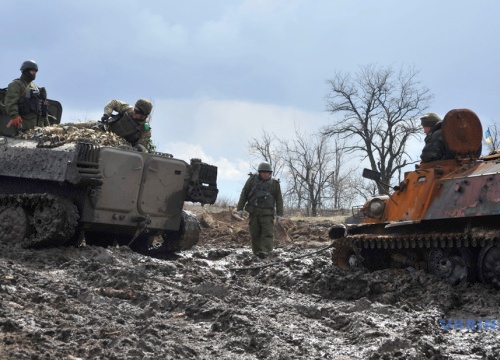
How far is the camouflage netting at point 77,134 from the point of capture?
11.1 meters

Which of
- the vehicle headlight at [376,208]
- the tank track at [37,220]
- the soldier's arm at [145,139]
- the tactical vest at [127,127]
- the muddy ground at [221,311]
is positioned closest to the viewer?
the muddy ground at [221,311]

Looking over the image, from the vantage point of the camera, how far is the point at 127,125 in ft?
39.5

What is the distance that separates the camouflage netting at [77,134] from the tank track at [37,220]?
99 cm

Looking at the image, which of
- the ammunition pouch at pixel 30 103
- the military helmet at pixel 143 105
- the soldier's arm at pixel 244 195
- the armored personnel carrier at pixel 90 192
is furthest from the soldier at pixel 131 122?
the soldier's arm at pixel 244 195

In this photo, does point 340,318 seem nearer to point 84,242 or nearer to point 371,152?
point 84,242

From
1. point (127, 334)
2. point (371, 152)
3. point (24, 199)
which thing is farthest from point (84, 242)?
point (371, 152)

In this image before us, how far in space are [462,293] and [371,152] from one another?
3432 centimetres

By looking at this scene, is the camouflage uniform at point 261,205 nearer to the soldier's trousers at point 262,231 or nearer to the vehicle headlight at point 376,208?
the soldier's trousers at point 262,231

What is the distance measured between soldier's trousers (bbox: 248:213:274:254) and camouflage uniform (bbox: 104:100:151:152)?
89.1 inches

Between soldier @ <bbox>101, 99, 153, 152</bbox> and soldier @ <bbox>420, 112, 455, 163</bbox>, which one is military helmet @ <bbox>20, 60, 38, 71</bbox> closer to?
soldier @ <bbox>101, 99, 153, 152</bbox>

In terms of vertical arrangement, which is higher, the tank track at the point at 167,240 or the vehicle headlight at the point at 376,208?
the vehicle headlight at the point at 376,208

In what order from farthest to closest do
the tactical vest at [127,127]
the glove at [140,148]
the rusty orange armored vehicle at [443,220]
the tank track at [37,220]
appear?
the tactical vest at [127,127] < the glove at [140,148] < the tank track at [37,220] < the rusty orange armored vehicle at [443,220]

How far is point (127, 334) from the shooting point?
564 cm

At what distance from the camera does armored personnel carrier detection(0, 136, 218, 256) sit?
1039 cm
